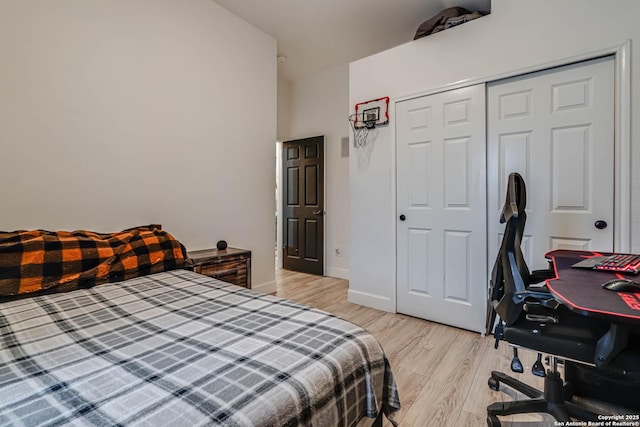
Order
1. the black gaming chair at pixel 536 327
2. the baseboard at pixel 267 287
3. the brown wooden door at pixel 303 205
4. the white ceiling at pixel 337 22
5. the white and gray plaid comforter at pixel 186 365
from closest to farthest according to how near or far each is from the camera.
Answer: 1. the white and gray plaid comforter at pixel 186 365
2. the black gaming chair at pixel 536 327
3. the white ceiling at pixel 337 22
4. the baseboard at pixel 267 287
5. the brown wooden door at pixel 303 205

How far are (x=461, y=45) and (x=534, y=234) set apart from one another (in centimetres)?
171

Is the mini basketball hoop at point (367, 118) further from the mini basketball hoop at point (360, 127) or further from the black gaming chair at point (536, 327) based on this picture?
the black gaming chair at point (536, 327)

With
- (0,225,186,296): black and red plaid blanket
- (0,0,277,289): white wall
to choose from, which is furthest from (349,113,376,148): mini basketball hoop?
(0,225,186,296): black and red plaid blanket

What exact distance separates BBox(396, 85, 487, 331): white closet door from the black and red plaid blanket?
6.90ft

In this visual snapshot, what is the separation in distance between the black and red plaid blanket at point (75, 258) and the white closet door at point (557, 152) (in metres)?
2.63

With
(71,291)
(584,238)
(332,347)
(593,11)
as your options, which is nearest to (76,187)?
(71,291)

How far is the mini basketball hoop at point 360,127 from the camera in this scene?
3.12 meters

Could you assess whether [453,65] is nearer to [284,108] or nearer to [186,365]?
[284,108]

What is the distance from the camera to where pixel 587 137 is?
207 centimetres

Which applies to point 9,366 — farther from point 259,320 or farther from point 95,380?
point 259,320

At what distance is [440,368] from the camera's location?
1974 millimetres

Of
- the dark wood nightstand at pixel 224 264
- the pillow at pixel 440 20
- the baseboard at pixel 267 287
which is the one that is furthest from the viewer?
the baseboard at pixel 267 287

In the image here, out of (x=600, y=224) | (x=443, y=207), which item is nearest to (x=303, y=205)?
(x=443, y=207)

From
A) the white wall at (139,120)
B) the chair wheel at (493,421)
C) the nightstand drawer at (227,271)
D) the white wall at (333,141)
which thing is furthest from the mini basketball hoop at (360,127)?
the chair wheel at (493,421)
